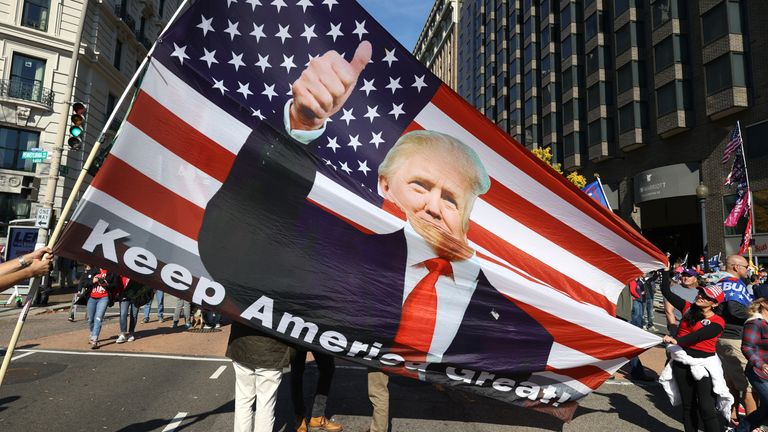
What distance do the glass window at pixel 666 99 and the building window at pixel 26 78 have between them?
35.2m

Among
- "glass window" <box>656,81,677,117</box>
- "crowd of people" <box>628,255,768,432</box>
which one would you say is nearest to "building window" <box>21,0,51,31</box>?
"crowd of people" <box>628,255,768,432</box>

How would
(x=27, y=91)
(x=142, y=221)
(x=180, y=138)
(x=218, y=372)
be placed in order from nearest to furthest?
(x=142, y=221)
(x=180, y=138)
(x=218, y=372)
(x=27, y=91)

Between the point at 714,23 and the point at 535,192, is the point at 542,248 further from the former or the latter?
the point at 714,23

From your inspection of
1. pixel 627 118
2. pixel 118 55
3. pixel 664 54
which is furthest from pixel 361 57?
pixel 627 118

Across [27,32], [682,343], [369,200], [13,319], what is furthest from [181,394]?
[27,32]

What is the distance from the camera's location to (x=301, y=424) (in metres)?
4.54

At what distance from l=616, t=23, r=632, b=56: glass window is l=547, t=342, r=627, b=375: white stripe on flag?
34.9 metres

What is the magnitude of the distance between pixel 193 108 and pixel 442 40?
85.3 metres

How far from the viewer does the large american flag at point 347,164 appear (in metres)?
3.44

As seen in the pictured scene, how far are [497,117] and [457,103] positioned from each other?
51879 mm

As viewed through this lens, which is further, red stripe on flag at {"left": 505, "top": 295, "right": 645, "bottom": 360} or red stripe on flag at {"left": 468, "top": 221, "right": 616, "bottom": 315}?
red stripe on flag at {"left": 468, "top": 221, "right": 616, "bottom": 315}

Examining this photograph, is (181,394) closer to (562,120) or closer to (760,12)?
(760,12)

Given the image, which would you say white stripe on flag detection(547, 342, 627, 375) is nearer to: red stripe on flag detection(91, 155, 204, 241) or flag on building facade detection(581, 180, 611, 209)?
red stripe on flag detection(91, 155, 204, 241)

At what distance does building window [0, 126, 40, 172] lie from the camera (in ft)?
68.7
